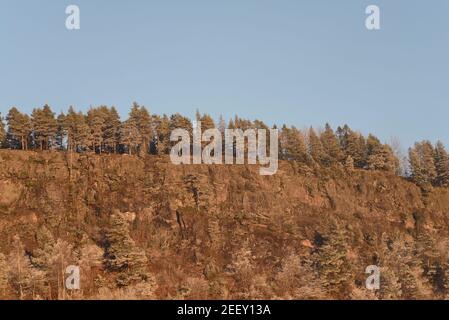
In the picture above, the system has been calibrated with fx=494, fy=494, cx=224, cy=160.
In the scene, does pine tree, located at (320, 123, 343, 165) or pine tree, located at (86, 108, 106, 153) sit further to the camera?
pine tree, located at (320, 123, 343, 165)

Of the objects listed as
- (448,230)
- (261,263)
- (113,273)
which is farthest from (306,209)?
(113,273)

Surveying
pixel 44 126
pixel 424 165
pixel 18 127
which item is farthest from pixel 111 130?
pixel 424 165

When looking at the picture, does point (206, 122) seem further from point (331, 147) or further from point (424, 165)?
point (424, 165)

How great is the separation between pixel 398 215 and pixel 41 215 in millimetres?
45870

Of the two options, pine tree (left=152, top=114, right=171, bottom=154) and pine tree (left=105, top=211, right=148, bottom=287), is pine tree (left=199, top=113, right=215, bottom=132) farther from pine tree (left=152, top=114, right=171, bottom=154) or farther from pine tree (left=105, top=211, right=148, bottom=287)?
pine tree (left=105, top=211, right=148, bottom=287)

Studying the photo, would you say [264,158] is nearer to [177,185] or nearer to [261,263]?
[177,185]

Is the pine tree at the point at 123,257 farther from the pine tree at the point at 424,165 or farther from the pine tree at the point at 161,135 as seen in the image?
the pine tree at the point at 424,165

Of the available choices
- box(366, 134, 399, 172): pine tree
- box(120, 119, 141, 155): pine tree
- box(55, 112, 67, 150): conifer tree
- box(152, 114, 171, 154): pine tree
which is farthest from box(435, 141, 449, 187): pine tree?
box(55, 112, 67, 150): conifer tree

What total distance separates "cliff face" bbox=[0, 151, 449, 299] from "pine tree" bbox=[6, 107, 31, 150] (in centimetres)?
765

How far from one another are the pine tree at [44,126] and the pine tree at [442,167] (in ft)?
193

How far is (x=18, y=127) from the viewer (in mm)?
66125

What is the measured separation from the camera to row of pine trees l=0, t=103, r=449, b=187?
2613 inches

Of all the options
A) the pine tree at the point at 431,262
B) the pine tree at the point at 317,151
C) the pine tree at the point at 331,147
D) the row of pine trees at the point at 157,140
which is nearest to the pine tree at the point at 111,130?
the row of pine trees at the point at 157,140

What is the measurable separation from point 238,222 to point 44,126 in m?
28.9
